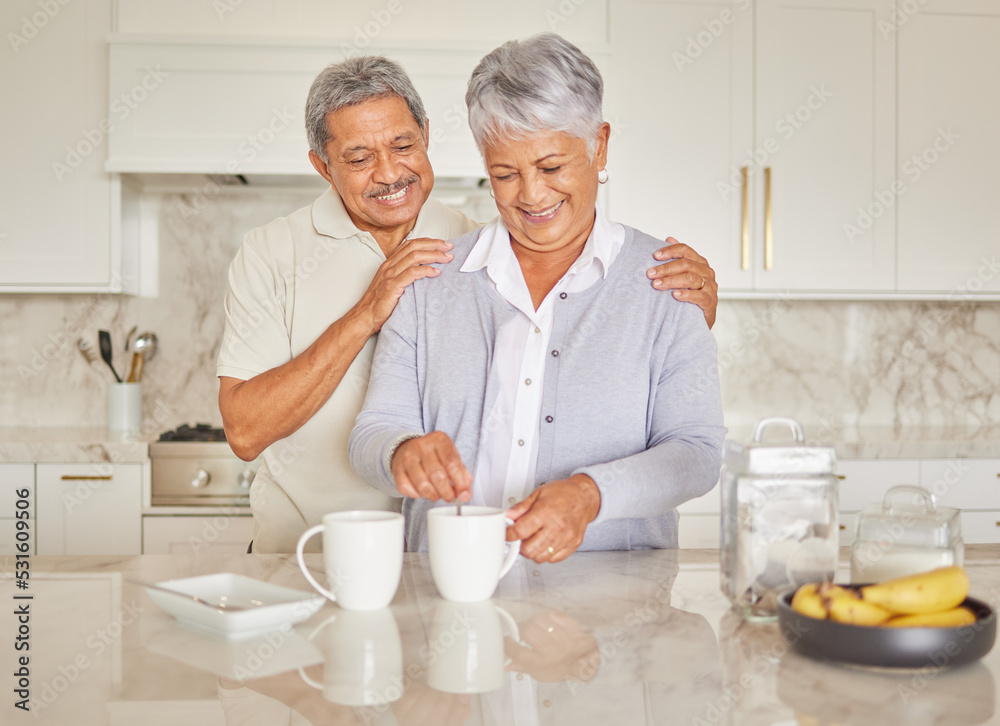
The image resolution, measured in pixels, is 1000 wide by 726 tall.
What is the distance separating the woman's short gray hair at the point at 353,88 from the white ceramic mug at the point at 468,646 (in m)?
0.85

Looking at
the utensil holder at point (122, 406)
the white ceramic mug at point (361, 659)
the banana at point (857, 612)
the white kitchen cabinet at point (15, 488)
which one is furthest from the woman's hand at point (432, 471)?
the utensil holder at point (122, 406)

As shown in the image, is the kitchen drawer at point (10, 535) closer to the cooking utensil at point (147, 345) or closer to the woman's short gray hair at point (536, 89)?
the cooking utensil at point (147, 345)

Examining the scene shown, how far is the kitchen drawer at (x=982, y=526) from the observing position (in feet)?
8.63

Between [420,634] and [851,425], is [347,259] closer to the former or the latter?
[420,634]

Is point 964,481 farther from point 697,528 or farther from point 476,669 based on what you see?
point 476,669

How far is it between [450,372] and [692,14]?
6.39 ft

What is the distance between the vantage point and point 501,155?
126 cm

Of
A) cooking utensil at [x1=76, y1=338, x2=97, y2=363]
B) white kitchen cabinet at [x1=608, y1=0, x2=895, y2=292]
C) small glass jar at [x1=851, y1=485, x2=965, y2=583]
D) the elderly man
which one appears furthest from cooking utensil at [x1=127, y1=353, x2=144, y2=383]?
small glass jar at [x1=851, y1=485, x2=965, y2=583]

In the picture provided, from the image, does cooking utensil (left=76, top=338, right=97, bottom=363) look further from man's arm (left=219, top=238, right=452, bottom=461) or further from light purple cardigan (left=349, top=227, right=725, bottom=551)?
light purple cardigan (left=349, top=227, right=725, bottom=551)

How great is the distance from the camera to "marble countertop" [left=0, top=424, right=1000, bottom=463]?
247 cm

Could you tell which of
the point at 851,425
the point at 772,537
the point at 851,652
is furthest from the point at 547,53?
the point at 851,425

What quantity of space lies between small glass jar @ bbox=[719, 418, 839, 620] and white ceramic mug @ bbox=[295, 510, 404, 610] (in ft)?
1.08

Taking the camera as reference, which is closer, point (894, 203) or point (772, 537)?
point (772, 537)

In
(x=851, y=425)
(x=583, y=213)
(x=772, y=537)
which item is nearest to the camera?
(x=772, y=537)
